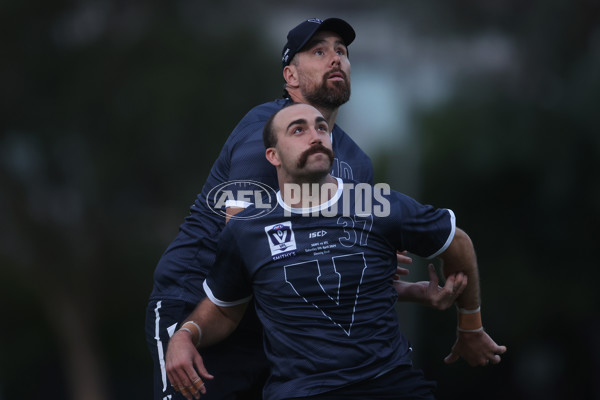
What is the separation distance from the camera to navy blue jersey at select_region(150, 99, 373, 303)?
538 cm

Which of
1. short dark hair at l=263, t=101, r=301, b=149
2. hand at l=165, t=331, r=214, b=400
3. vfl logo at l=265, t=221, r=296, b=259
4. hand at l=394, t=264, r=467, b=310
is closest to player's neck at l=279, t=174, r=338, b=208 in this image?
vfl logo at l=265, t=221, r=296, b=259

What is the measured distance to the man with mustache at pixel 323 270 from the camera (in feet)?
14.9

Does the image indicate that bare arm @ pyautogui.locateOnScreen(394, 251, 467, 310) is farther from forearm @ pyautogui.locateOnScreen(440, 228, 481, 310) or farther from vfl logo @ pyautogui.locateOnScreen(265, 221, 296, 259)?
vfl logo @ pyautogui.locateOnScreen(265, 221, 296, 259)

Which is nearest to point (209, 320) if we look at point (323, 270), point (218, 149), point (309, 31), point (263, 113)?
point (323, 270)

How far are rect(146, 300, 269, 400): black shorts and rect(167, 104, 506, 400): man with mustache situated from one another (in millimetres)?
506

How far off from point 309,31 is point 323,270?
1.68m

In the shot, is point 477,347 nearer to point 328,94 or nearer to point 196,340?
point 196,340

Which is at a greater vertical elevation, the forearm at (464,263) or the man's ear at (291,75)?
the man's ear at (291,75)

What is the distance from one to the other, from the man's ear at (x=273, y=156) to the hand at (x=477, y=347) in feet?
4.76

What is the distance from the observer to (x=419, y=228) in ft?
15.5

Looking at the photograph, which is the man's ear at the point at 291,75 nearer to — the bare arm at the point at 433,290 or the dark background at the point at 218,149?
the bare arm at the point at 433,290

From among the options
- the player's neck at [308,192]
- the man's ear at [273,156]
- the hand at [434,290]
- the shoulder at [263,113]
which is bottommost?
the hand at [434,290]

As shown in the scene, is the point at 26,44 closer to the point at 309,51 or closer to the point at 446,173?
the point at 446,173

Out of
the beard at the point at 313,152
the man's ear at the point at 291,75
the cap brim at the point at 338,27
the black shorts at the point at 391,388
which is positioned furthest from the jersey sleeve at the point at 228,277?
the cap brim at the point at 338,27
